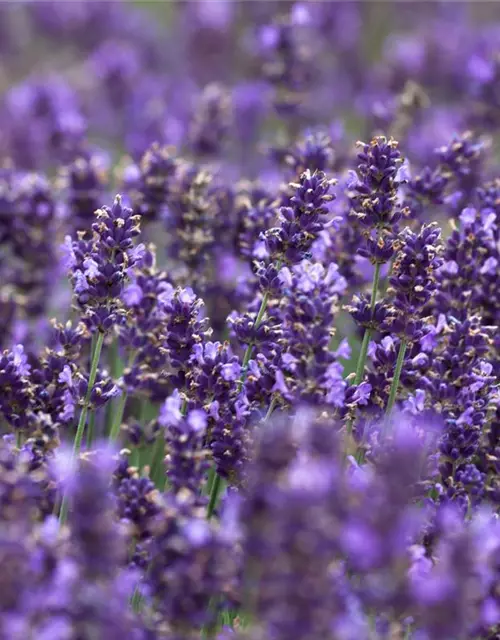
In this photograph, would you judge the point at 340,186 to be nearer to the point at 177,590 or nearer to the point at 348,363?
the point at 348,363

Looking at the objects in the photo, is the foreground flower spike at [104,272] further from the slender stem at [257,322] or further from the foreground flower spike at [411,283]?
the foreground flower spike at [411,283]

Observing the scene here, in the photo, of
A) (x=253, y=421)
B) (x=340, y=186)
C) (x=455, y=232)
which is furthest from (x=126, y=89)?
(x=253, y=421)

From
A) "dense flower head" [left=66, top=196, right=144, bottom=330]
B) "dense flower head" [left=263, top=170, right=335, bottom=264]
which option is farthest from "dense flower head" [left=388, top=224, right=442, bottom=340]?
"dense flower head" [left=66, top=196, right=144, bottom=330]

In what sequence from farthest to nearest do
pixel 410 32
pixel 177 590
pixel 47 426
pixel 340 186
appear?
pixel 410 32 → pixel 340 186 → pixel 47 426 → pixel 177 590

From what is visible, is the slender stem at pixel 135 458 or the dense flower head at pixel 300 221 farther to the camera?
the slender stem at pixel 135 458

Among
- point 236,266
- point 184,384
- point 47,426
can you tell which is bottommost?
point 47,426

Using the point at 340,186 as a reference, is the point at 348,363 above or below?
below

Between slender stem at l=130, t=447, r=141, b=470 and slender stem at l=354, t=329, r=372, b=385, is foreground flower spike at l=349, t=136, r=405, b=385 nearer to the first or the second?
slender stem at l=354, t=329, r=372, b=385

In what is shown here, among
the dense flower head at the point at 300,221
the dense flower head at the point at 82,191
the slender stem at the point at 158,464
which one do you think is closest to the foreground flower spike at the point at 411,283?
the dense flower head at the point at 300,221
